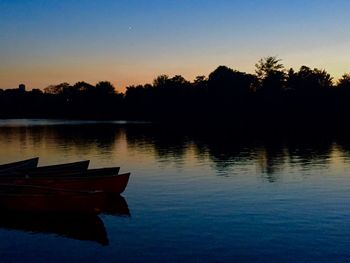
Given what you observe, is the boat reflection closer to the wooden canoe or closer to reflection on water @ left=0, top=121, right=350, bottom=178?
the wooden canoe

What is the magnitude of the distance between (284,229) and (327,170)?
2487cm

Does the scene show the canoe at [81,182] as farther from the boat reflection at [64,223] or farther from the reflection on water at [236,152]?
the reflection on water at [236,152]

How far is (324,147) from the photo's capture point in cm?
7375

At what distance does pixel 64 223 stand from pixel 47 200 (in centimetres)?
239

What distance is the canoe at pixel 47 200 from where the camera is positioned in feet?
96.6

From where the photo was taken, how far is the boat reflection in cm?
2647

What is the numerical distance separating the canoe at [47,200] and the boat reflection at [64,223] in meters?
0.33

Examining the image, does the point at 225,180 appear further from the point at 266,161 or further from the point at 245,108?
the point at 245,108

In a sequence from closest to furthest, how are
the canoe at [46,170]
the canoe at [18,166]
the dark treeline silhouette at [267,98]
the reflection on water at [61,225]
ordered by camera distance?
the reflection on water at [61,225]
the canoe at [46,170]
the canoe at [18,166]
the dark treeline silhouette at [267,98]

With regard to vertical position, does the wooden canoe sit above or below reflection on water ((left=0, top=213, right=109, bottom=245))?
above

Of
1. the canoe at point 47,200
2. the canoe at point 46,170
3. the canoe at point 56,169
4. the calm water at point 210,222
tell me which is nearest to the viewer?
the calm water at point 210,222

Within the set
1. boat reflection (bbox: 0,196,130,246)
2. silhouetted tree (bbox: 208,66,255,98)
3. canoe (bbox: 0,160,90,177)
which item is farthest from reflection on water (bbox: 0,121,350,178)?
silhouetted tree (bbox: 208,66,255,98)

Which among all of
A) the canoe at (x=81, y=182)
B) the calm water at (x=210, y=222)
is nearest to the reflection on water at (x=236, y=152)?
the calm water at (x=210, y=222)

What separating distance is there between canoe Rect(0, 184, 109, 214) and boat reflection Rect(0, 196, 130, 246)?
1.09ft
